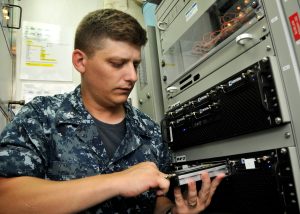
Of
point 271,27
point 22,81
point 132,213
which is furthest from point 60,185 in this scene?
point 22,81

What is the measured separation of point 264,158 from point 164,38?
3.71ft

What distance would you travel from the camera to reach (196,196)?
104cm

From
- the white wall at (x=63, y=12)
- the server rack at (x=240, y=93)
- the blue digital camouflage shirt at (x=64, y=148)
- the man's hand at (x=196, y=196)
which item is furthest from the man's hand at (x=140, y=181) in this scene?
the white wall at (x=63, y=12)

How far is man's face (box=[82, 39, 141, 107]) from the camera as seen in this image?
1.20 meters

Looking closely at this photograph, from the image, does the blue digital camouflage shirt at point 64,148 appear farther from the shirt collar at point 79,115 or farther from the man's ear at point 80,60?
the man's ear at point 80,60

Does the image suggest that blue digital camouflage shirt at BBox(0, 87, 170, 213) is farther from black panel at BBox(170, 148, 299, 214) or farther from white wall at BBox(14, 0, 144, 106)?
white wall at BBox(14, 0, 144, 106)

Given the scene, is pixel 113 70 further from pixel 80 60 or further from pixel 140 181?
pixel 140 181

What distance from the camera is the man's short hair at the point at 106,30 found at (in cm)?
122

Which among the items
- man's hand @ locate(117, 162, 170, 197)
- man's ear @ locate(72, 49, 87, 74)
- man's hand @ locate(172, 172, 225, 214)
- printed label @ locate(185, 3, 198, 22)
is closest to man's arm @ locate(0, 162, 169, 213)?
man's hand @ locate(117, 162, 170, 197)

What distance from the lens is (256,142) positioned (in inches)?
42.4

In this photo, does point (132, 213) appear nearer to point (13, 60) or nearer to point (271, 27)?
point (271, 27)

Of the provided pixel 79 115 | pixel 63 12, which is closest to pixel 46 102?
pixel 79 115

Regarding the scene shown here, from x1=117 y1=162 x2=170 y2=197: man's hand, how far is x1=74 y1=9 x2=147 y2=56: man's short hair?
0.63 m

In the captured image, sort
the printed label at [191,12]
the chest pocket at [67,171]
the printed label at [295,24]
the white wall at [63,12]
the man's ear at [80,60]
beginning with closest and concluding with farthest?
the printed label at [295,24]
the chest pocket at [67,171]
the man's ear at [80,60]
the printed label at [191,12]
the white wall at [63,12]
